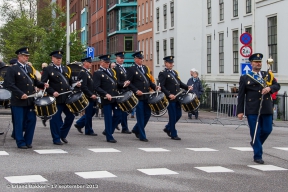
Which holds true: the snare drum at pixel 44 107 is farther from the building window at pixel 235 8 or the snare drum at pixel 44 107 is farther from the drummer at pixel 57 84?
the building window at pixel 235 8

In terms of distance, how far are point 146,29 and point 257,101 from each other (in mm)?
46513

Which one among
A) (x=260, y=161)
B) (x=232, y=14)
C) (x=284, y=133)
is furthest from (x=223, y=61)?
(x=260, y=161)

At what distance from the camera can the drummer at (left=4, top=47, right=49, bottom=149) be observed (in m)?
14.5

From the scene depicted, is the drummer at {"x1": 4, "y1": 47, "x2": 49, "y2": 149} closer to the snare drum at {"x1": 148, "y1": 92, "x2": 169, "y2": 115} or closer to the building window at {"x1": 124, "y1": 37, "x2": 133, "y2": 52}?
the snare drum at {"x1": 148, "y1": 92, "x2": 169, "y2": 115}

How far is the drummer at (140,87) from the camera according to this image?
Answer: 54.9 feet

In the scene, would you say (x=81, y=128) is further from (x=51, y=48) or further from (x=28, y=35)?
(x=28, y=35)

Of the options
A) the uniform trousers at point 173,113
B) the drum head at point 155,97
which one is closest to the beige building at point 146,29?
the uniform trousers at point 173,113

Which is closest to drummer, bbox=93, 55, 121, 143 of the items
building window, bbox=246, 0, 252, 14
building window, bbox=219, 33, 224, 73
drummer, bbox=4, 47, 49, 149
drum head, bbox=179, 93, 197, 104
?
drum head, bbox=179, 93, 197, 104

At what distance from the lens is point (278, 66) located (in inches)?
1214

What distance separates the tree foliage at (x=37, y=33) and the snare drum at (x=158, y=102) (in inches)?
1106

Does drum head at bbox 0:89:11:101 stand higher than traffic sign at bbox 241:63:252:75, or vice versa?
traffic sign at bbox 241:63:252:75

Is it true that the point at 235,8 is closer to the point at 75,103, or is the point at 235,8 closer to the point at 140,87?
the point at 140,87

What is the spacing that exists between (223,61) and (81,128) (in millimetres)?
21283

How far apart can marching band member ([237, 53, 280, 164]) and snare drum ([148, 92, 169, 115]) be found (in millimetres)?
3690
